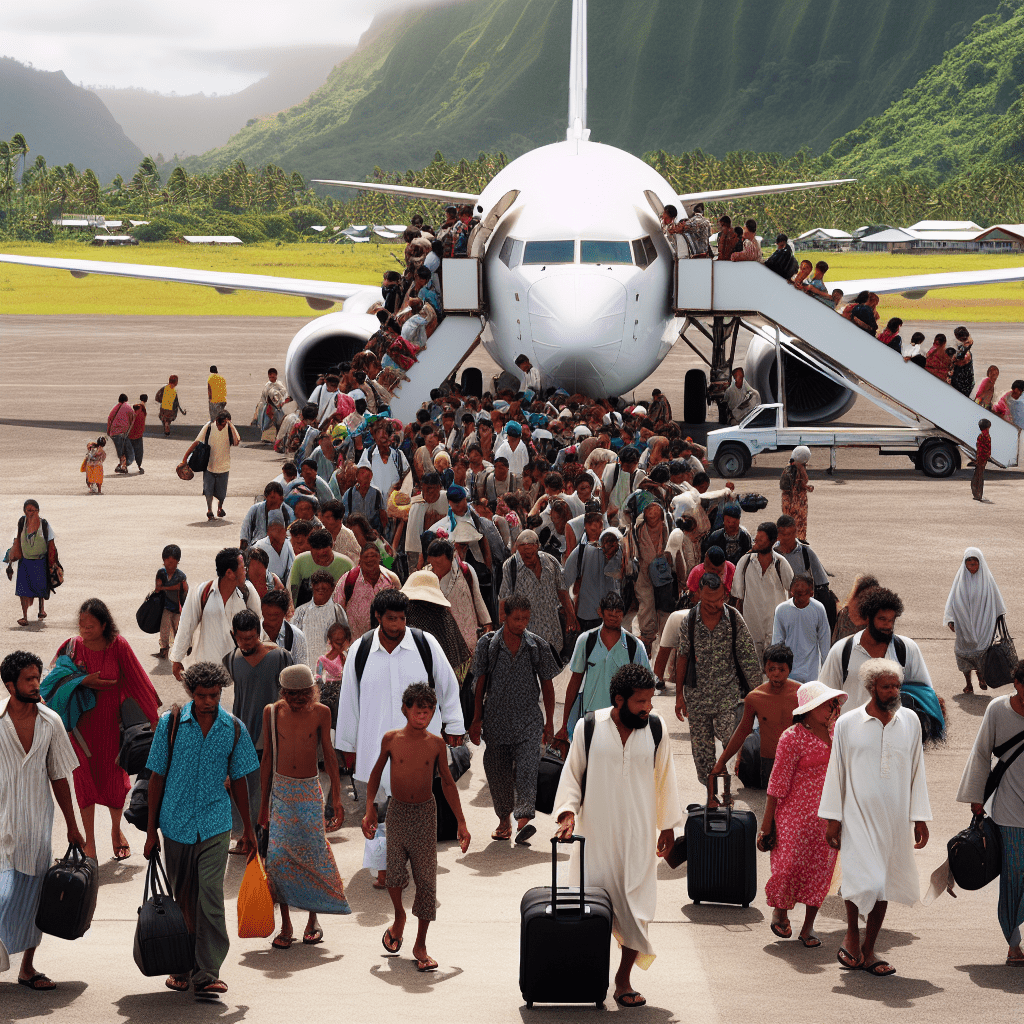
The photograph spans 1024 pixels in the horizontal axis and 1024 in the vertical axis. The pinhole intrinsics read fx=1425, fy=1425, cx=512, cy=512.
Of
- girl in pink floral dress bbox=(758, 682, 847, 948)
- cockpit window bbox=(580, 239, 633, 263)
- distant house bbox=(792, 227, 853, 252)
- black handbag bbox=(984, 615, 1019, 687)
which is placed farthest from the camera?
distant house bbox=(792, 227, 853, 252)

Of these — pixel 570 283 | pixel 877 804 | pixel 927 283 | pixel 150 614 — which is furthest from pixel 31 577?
pixel 927 283

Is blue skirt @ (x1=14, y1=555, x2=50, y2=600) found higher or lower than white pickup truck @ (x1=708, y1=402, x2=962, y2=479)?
lower

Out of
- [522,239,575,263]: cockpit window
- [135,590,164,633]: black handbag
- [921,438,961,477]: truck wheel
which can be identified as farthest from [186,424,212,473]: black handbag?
[921,438,961,477]: truck wheel

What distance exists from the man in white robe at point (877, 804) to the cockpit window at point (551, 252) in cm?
1631

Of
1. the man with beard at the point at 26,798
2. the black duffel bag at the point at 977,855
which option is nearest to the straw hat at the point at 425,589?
the man with beard at the point at 26,798

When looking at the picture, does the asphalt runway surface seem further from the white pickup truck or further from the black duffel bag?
the white pickup truck

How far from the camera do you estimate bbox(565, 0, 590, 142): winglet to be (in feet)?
108

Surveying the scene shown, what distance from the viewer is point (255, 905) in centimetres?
739

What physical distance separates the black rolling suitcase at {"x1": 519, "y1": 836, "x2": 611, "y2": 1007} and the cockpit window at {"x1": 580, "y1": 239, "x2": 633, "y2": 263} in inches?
673

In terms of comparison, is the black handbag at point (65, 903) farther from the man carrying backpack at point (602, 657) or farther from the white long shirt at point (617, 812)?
the man carrying backpack at point (602, 657)

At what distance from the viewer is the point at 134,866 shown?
8984mm

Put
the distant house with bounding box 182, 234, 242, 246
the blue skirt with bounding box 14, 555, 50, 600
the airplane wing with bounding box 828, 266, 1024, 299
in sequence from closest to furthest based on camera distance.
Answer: the blue skirt with bounding box 14, 555, 50, 600 → the airplane wing with bounding box 828, 266, 1024, 299 → the distant house with bounding box 182, 234, 242, 246

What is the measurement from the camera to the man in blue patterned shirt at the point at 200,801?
716 centimetres

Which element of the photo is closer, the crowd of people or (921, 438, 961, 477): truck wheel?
the crowd of people
